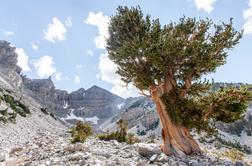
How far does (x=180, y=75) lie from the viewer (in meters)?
22.7

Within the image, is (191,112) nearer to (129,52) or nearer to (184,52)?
(184,52)

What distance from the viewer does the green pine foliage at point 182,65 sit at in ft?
68.7

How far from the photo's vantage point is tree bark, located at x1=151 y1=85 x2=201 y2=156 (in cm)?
2098

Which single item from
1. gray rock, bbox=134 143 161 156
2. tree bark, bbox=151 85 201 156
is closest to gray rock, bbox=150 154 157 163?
gray rock, bbox=134 143 161 156

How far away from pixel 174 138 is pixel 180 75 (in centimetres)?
430

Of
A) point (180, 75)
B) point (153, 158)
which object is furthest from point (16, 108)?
point (153, 158)

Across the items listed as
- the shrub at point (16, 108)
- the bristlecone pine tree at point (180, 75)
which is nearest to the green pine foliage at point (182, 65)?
the bristlecone pine tree at point (180, 75)

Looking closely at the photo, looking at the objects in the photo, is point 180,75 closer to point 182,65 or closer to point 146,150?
point 182,65

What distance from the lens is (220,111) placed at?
21.8 m

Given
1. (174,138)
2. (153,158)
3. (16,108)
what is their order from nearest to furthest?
(153,158) → (174,138) → (16,108)

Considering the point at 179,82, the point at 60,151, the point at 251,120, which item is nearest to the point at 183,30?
the point at 179,82

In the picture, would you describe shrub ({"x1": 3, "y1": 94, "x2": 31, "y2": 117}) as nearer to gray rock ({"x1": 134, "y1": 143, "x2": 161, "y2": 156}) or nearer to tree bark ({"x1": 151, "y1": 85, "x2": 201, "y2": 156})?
tree bark ({"x1": 151, "y1": 85, "x2": 201, "y2": 156})

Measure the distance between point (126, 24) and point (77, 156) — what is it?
11.5 m

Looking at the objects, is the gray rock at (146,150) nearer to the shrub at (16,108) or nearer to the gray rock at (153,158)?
the gray rock at (153,158)
